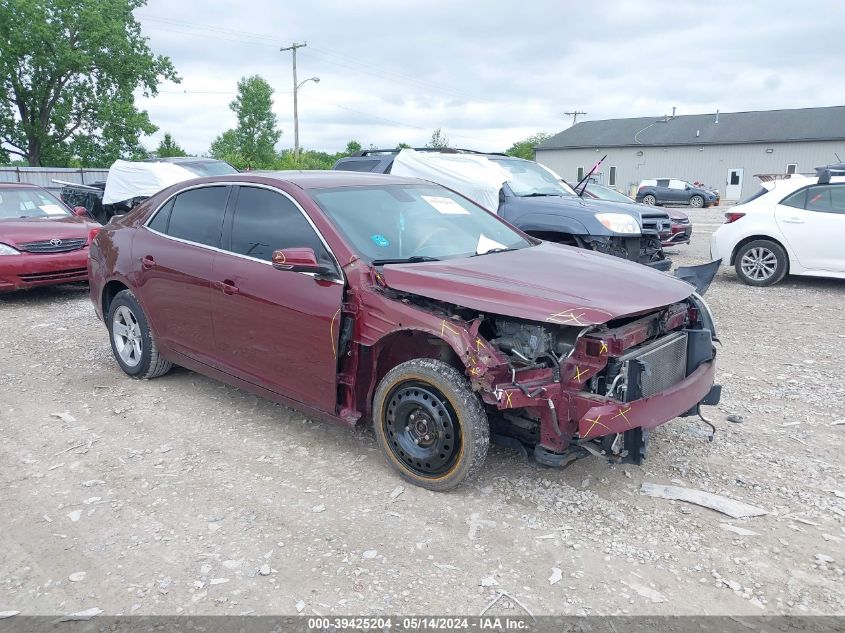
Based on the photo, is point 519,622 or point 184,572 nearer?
point 519,622

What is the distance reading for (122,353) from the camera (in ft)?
18.4

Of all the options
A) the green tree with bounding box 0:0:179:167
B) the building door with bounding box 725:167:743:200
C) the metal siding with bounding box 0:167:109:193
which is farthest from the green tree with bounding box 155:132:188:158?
the building door with bounding box 725:167:743:200

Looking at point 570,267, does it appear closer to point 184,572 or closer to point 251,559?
point 251,559

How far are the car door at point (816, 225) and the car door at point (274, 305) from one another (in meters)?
7.76

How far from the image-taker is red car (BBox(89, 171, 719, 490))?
10.8 feet

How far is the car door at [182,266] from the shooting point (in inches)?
182

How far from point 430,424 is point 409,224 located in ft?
4.47

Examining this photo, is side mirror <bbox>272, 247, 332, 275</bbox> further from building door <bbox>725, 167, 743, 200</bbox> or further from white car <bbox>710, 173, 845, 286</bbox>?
building door <bbox>725, 167, 743, 200</bbox>

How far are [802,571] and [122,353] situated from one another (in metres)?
5.00

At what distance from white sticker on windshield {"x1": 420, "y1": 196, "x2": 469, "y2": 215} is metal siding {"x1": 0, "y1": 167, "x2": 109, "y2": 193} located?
21.4 metres

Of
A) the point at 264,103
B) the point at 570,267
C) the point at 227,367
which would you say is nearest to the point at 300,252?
the point at 227,367

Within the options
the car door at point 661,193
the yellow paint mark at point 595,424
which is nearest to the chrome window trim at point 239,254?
the yellow paint mark at point 595,424

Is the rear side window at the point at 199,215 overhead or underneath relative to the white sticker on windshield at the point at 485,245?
overhead

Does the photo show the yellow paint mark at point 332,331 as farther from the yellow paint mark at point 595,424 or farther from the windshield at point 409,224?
the yellow paint mark at point 595,424
